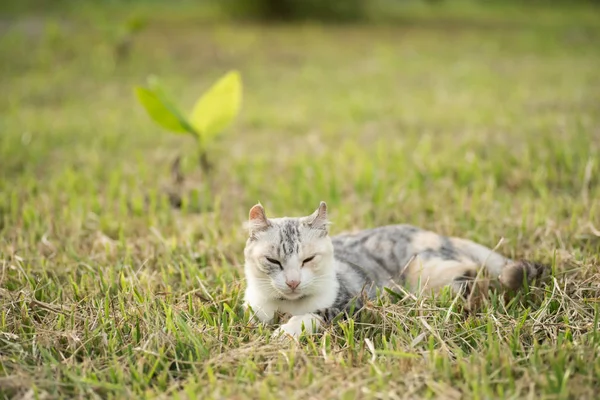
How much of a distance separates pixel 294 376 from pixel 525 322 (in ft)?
3.01

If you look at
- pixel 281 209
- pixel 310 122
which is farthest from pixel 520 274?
pixel 310 122

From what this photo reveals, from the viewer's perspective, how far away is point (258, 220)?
2.62 meters

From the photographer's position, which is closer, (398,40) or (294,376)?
(294,376)

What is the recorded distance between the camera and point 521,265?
2.62 meters

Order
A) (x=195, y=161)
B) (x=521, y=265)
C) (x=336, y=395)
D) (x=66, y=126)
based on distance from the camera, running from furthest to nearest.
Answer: (x=66, y=126) → (x=195, y=161) → (x=521, y=265) → (x=336, y=395)

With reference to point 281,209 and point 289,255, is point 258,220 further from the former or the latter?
point 281,209

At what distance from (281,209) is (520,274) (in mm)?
1664

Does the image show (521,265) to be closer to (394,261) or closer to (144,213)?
(394,261)

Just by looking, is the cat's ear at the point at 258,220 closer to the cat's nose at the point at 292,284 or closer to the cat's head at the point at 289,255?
the cat's head at the point at 289,255

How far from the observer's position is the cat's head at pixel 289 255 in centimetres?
249

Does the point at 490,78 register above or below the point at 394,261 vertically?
above

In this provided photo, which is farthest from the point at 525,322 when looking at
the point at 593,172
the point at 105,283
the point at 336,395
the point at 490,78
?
the point at 490,78

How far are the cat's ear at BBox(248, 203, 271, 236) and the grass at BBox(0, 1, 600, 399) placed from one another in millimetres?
315

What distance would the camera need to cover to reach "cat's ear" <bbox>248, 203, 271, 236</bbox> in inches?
103
